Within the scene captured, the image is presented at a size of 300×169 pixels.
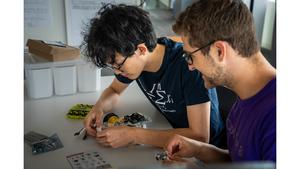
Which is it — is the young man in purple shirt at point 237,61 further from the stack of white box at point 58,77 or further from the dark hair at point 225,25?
the stack of white box at point 58,77

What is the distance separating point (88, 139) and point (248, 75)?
0.70 metres

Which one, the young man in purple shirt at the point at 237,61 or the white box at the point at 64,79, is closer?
the young man in purple shirt at the point at 237,61

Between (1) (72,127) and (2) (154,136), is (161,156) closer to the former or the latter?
(2) (154,136)

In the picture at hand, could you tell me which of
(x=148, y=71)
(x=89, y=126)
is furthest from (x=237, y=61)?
(x=89, y=126)

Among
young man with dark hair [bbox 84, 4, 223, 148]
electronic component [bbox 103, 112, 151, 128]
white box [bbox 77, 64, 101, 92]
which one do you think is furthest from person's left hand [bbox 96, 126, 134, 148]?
white box [bbox 77, 64, 101, 92]

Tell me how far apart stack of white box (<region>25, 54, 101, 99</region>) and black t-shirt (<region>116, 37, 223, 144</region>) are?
19.3 inches

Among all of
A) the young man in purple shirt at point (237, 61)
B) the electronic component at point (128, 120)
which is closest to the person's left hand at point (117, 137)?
the electronic component at point (128, 120)

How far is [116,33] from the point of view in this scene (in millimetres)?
1197

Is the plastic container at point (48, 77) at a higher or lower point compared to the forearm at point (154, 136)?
higher

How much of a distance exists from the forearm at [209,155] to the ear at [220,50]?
34cm

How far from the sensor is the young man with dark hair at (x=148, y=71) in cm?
121

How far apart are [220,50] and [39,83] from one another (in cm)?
109

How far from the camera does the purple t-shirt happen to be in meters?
0.84

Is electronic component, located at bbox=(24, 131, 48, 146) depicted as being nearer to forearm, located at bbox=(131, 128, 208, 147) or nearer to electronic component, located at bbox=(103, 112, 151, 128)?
electronic component, located at bbox=(103, 112, 151, 128)
